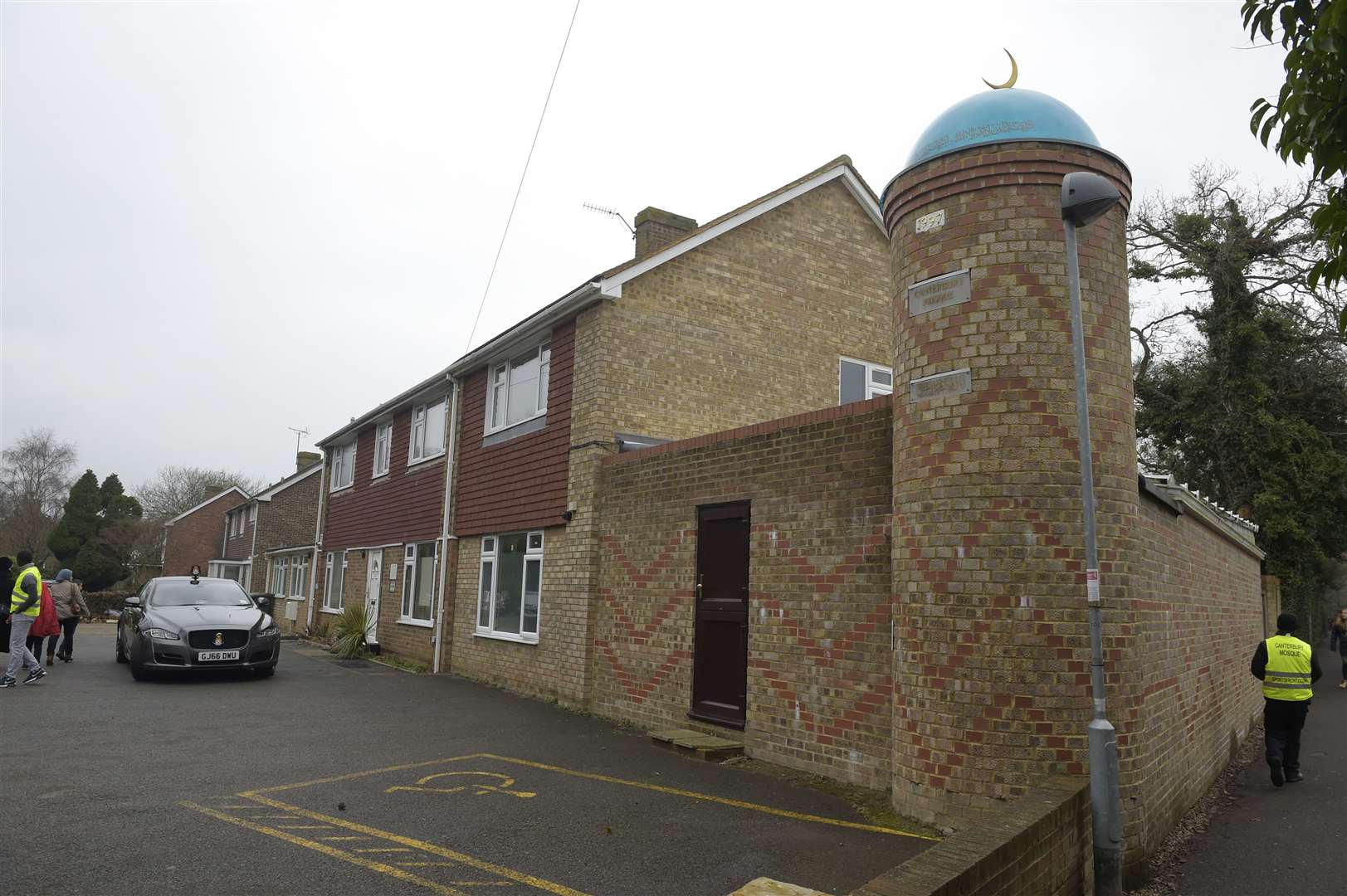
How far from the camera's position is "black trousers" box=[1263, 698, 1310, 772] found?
8789 millimetres

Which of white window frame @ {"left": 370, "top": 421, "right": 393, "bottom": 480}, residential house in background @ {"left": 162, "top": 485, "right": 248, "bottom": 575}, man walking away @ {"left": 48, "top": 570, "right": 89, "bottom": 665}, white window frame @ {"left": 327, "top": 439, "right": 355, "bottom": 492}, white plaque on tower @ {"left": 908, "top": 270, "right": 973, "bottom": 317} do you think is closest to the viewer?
white plaque on tower @ {"left": 908, "top": 270, "right": 973, "bottom": 317}

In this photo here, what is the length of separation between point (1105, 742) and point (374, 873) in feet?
14.2

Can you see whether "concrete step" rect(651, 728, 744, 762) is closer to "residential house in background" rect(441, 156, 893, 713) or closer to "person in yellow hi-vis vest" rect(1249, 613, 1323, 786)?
"residential house in background" rect(441, 156, 893, 713)

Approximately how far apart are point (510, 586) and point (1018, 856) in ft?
35.7

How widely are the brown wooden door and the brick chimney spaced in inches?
241

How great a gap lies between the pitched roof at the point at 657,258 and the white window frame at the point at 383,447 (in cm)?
418

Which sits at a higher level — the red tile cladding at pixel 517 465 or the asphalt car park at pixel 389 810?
the red tile cladding at pixel 517 465

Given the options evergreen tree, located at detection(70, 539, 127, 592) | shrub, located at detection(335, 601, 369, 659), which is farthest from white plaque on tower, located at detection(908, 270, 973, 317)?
evergreen tree, located at detection(70, 539, 127, 592)

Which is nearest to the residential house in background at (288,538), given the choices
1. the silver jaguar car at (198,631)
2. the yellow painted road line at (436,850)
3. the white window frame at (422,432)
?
the white window frame at (422,432)

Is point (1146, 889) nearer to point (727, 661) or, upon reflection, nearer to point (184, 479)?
point (727, 661)

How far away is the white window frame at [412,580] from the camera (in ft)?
55.9

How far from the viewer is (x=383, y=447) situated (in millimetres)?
21125

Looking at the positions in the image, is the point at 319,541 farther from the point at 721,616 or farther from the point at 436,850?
the point at 436,850

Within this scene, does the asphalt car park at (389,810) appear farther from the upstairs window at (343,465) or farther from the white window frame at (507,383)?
the upstairs window at (343,465)
